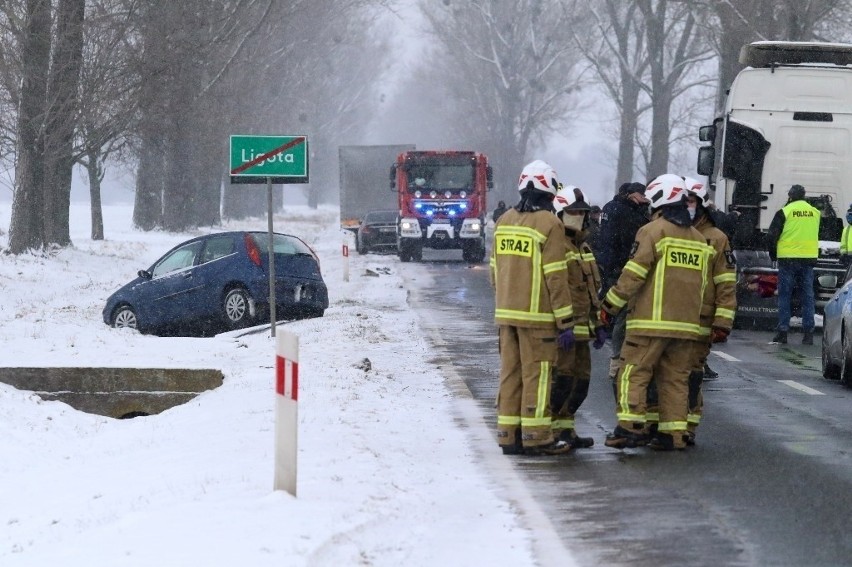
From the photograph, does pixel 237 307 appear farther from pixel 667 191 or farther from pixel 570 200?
pixel 667 191

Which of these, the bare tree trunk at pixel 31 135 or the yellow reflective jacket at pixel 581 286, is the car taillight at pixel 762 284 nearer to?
the yellow reflective jacket at pixel 581 286

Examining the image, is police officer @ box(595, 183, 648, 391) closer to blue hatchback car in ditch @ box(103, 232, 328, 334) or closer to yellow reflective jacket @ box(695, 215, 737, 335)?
yellow reflective jacket @ box(695, 215, 737, 335)

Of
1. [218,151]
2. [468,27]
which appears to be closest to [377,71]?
[468,27]

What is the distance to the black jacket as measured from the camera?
12.1 m

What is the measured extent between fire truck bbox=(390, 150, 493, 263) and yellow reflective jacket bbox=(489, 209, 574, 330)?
27.3 metres

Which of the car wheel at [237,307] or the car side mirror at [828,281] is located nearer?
the car side mirror at [828,281]

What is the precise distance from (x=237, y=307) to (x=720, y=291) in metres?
10.8

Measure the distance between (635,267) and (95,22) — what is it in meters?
24.6

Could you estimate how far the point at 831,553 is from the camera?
6.71 meters

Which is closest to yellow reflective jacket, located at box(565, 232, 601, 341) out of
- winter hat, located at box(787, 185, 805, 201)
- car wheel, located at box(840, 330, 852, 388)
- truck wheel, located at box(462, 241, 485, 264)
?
car wheel, located at box(840, 330, 852, 388)

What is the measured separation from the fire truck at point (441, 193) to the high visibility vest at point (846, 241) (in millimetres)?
18079

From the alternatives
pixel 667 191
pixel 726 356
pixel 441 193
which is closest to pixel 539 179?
pixel 667 191

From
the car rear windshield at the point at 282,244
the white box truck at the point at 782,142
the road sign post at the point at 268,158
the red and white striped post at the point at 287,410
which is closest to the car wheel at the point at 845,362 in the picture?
the white box truck at the point at 782,142

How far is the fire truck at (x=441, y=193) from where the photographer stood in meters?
36.8
